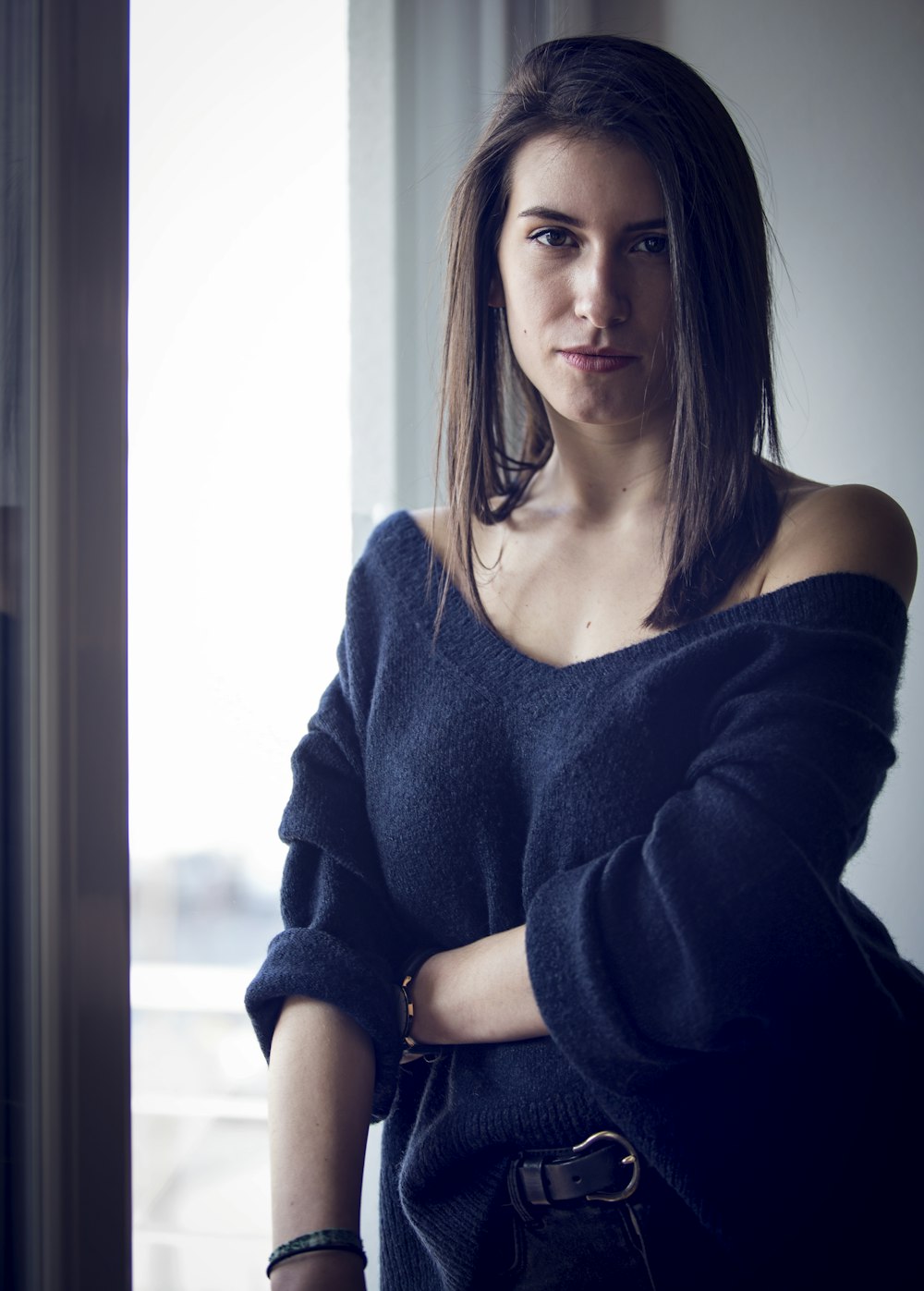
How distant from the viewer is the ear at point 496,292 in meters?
1.03

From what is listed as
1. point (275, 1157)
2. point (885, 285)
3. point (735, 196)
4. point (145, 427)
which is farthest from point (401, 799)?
A: point (885, 285)

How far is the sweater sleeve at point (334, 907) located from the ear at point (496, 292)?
37 centimetres

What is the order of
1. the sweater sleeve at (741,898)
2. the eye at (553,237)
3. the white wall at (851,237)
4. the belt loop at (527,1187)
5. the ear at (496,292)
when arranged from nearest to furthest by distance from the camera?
the sweater sleeve at (741,898) < the belt loop at (527,1187) < the eye at (553,237) < the ear at (496,292) < the white wall at (851,237)

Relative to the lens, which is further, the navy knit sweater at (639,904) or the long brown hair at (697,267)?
the long brown hair at (697,267)

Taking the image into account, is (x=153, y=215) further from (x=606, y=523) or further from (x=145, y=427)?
(x=606, y=523)

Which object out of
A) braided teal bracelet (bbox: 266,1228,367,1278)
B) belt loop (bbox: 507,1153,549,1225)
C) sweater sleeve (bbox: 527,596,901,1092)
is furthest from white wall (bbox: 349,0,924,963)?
braided teal bracelet (bbox: 266,1228,367,1278)

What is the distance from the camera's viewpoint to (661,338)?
2.96 feet

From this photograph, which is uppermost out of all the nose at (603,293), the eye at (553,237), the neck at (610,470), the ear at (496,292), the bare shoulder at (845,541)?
the eye at (553,237)

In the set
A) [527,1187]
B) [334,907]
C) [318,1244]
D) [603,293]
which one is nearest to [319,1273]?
[318,1244]

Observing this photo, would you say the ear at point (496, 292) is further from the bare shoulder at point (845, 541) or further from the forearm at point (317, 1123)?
the forearm at point (317, 1123)

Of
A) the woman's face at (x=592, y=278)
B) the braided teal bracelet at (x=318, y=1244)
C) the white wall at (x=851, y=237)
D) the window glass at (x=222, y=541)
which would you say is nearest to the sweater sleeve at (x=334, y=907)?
the braided teal bracelet at (x=318, y=1244)

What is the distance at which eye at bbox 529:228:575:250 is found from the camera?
0.92 m

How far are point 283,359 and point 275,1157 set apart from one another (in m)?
0.87

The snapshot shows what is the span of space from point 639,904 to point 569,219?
579 mm
